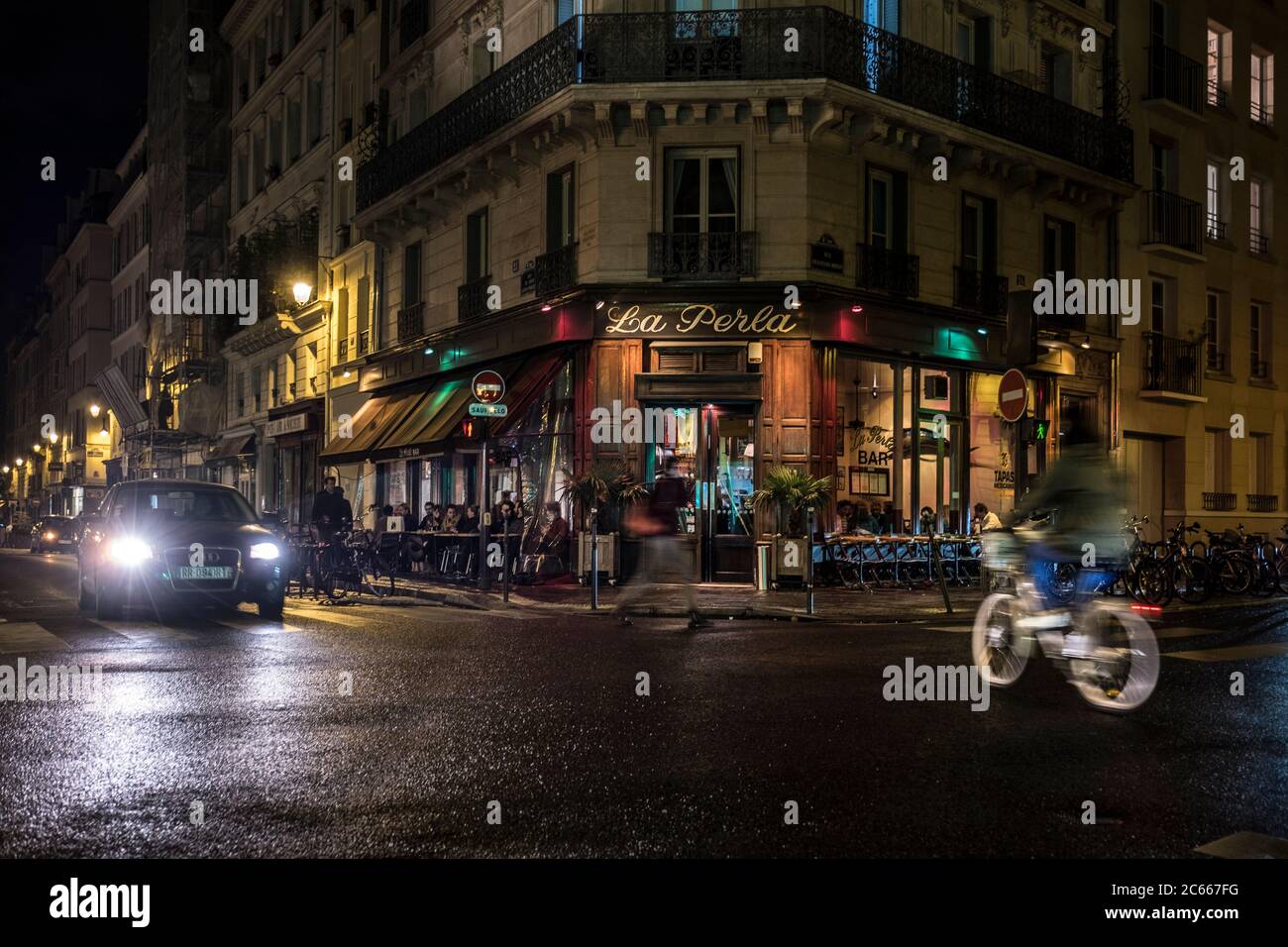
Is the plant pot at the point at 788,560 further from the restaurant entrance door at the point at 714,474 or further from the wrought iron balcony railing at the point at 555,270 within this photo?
the wrought iron balcony railing at the point at 555,270

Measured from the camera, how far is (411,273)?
27.5 meters

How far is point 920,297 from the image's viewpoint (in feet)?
70.7

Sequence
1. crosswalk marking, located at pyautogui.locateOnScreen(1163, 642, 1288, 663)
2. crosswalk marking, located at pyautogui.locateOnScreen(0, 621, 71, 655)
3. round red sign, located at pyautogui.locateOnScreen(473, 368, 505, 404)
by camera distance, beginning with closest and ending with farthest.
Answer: crosswalk marking, located at pyautogui.locateOnScreen(1163, 642, 1288, 663) → crosswalk marking, located at pyautogui.locateOnScreen(0, 621, 71, 655) → round red sign, located at pyautogui.locateOnScreen(473, 368, 505, 404)

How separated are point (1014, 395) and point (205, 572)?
9877mm

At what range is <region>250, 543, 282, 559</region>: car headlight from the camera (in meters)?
13.2

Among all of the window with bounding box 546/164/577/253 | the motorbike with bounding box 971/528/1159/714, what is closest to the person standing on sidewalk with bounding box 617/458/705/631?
the motorbike with bounding box 971/528/1159/714

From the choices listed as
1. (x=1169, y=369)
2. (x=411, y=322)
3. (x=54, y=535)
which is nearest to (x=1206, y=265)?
(x=1169, y=369)

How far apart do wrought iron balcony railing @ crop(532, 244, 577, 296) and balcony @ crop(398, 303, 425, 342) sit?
534 centimetres

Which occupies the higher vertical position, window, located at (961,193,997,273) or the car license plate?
window, located at (961,193,997,273)

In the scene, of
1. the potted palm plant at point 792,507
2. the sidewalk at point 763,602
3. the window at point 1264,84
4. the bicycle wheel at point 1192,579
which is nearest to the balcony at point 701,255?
the potted palm plant at point 792,507

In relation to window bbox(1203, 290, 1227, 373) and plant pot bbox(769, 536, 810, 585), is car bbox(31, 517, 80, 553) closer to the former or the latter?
plant pot bbox(769, 536, 810, 585)

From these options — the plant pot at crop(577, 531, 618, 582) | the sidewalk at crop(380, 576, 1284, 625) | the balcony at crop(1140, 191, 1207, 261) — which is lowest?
the sidewalk at crop(380, 576, 1284, 625)
